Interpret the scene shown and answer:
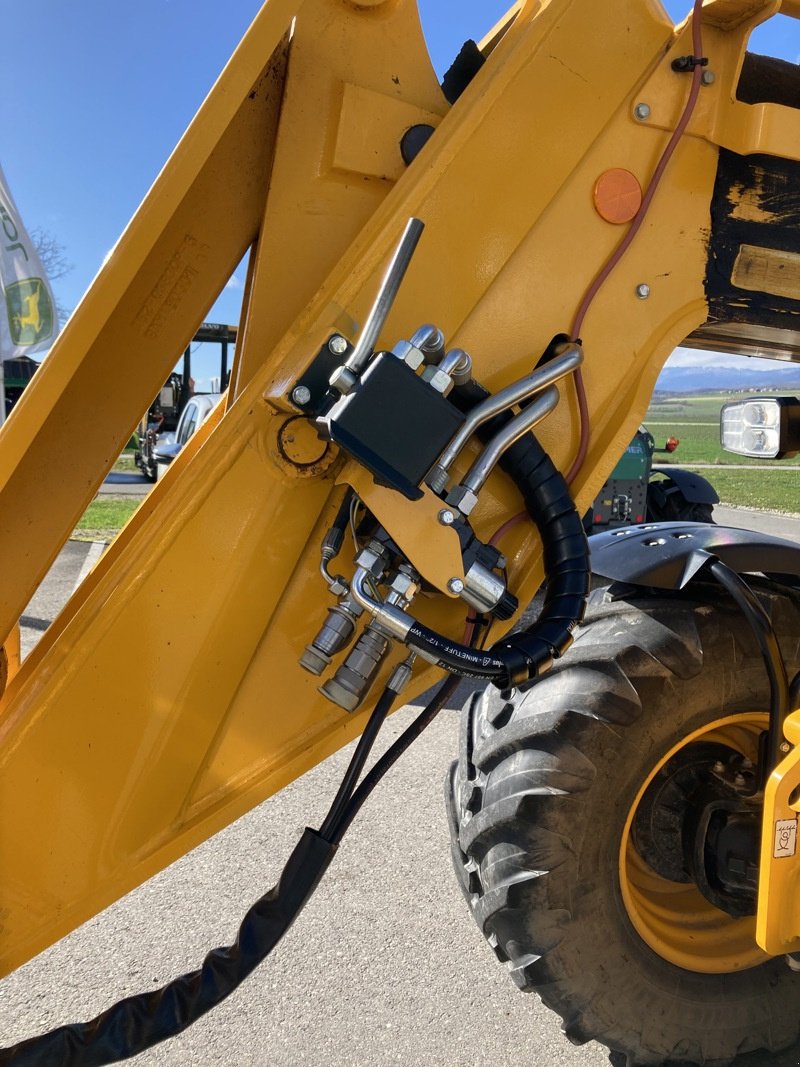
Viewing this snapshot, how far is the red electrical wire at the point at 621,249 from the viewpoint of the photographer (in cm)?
Result: 154

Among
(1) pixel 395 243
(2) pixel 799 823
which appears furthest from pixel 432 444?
(2) pixel 799 823

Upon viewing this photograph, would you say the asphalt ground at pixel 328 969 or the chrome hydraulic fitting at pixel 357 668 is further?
the asphalt ground at pixel 328 969

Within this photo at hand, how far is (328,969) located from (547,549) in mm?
1592

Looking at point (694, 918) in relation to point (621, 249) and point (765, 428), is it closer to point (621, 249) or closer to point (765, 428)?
point (765, 428)

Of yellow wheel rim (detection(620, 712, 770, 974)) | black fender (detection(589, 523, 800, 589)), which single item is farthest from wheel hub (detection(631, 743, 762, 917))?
black fender (detection(589, 523, 800, 589))

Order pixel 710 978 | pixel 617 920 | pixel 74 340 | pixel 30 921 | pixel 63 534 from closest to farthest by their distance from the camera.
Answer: pixel 74 340 < pixel 30 921 < pixel 63 534 < pixel 617 920 < pixel 710 978

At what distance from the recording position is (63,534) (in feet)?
5.57

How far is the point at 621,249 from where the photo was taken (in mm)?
1570

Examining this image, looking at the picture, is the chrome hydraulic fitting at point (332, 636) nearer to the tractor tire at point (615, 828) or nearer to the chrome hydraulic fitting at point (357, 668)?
the chrome hydraulic fitting at point (357, 668)

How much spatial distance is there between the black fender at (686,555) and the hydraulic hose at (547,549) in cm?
59

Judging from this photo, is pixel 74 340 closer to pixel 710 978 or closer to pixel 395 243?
pixel 395 243

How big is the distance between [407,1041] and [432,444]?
5.44 ft

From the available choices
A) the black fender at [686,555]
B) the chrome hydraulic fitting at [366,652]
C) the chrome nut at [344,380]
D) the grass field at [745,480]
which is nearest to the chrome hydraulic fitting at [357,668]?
the chrome hydraulic fitting at [366,652]

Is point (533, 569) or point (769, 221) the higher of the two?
point (769, 221)
